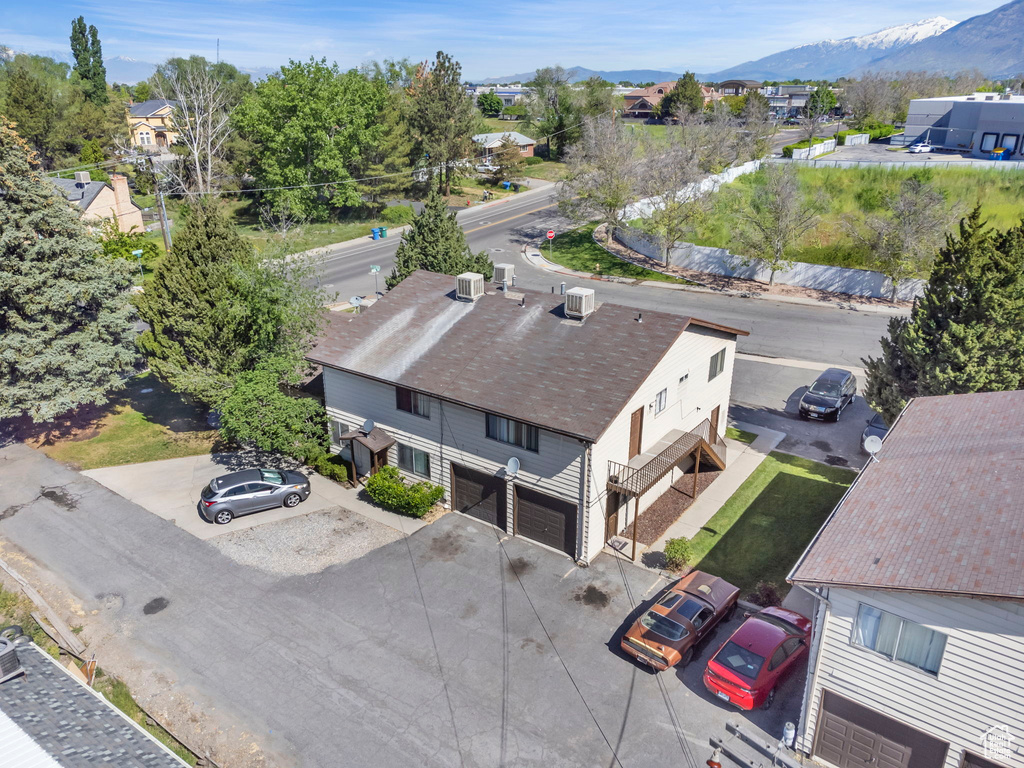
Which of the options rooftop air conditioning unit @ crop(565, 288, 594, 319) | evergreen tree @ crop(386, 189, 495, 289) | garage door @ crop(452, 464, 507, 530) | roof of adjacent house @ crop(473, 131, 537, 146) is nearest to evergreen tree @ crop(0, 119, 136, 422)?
evergreen tree @ crop(386, 189, 495, 289)

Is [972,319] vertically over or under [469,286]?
under

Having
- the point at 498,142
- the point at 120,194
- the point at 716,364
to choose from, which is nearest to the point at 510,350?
the point at 716,364

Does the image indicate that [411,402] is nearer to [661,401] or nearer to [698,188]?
[661,401]

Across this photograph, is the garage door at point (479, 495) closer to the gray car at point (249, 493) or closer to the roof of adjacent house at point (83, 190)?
the gray car at point (249, 493)

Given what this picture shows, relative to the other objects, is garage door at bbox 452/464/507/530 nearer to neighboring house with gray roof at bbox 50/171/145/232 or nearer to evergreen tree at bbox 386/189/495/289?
evergreen tree at bbox 386/189/495/289

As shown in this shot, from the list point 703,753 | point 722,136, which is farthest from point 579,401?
point 722,136

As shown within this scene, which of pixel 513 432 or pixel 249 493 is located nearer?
pixel 513 432
